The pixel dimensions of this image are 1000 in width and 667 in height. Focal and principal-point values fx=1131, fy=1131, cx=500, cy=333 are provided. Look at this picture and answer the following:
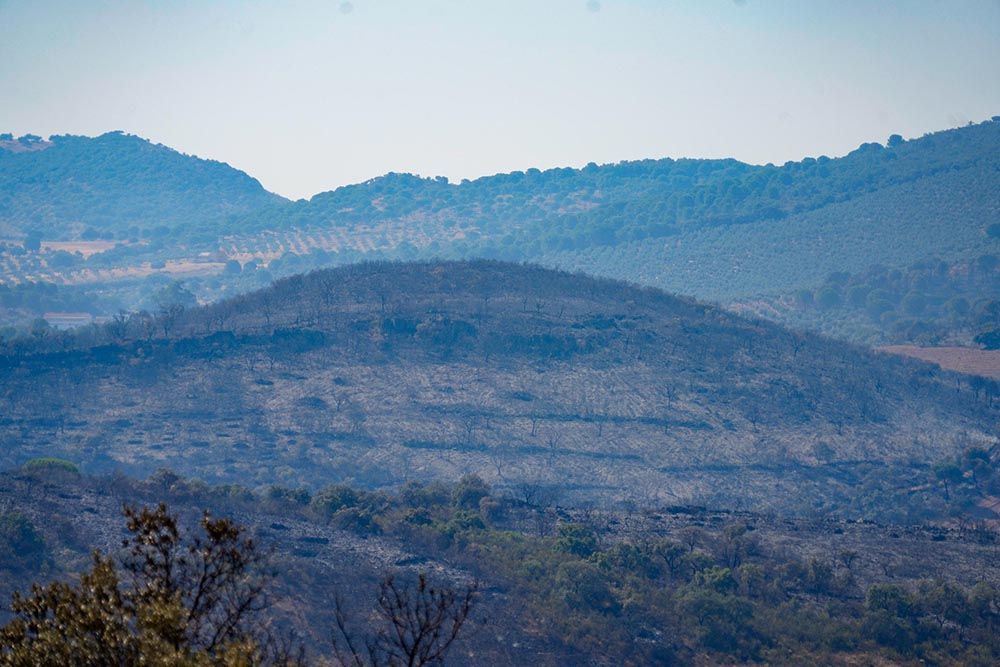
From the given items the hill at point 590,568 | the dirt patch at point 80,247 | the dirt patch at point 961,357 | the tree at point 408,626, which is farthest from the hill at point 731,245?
the tree at point 408,626

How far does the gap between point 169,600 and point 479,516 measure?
32.7m

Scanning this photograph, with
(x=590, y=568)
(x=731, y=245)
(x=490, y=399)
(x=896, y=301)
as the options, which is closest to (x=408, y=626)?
(x=590, y=568)

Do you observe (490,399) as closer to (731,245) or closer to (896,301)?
(896,301)

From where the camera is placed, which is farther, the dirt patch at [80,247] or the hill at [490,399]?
the dirt patch at [80,247]

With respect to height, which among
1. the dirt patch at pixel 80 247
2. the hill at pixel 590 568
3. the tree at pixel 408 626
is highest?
the dirt patch at pixel 80 247

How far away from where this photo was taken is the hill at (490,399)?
63.2 m

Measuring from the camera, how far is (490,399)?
7162cm

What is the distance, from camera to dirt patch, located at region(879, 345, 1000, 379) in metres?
87.9

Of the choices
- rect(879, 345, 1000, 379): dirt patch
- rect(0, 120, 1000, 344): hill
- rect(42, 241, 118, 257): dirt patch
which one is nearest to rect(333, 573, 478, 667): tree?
rect(879, 345, 1000, 379): dirt patch

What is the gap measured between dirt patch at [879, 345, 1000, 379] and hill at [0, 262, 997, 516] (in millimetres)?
4147

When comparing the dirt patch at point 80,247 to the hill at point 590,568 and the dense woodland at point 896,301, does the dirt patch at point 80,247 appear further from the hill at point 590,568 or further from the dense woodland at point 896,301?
the hill at point 590,568

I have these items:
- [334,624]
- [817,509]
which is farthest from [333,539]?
[817,509]

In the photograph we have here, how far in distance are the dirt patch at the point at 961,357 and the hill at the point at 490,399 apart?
13.6ft

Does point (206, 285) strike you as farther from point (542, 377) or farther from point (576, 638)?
point (576, 638)
